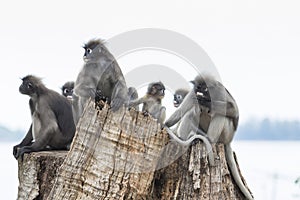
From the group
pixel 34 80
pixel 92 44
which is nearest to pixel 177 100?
pixel 92 44

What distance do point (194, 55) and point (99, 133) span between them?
1691 millimetres

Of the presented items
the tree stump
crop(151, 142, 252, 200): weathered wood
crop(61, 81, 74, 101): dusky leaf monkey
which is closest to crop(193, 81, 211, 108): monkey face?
crop(151, 142, 252, 200): weathered wood

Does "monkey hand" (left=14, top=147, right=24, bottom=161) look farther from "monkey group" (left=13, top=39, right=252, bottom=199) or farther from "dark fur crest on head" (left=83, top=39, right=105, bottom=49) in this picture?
"dark fur crest on head" (left=83, top=39, right=105, bottom=49)

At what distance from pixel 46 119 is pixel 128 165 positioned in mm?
3433

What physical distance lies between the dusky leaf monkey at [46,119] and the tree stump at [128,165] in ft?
9.01

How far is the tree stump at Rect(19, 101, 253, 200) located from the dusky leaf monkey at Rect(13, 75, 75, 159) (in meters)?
2.75

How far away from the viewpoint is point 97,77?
7.11 meters

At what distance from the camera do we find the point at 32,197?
5660 mm

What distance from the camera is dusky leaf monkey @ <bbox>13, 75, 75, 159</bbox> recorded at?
25.7ft

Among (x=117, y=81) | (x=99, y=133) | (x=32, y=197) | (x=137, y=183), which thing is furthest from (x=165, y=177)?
(x=117, y=81)

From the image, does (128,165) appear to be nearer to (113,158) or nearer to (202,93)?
(113,158)

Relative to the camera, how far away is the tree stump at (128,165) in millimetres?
4852

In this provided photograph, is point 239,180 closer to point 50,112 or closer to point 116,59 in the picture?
point 116,59

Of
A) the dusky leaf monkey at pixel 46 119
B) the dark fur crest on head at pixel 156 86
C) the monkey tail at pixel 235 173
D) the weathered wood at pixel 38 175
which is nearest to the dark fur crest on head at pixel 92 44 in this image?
the dark fur crest on head at pixel 156 86
